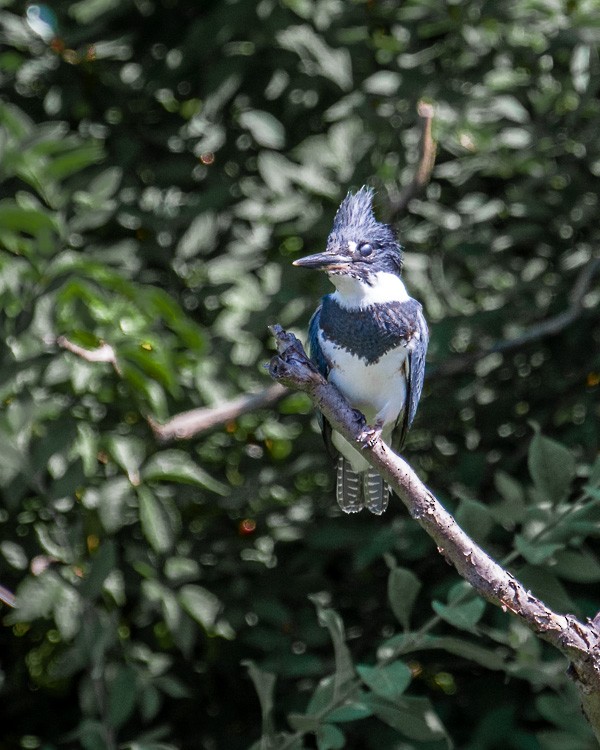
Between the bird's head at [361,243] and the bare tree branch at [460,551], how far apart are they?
425 millimetres

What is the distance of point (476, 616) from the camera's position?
7.45ft

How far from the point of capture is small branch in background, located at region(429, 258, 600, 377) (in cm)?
306

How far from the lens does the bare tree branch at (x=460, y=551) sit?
6.00ft

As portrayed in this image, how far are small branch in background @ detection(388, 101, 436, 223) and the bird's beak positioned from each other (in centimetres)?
56

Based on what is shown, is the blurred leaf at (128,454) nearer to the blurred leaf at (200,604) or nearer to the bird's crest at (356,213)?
the blurred leaf at (200,604)

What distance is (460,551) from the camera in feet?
6.27

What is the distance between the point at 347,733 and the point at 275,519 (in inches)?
21.8

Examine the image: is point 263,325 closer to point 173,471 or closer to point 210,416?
point 210,416

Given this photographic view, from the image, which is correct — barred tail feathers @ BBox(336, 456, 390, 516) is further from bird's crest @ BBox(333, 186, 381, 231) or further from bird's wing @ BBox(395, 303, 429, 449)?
bird's crest @ BBox(333, 186, 381, 231)

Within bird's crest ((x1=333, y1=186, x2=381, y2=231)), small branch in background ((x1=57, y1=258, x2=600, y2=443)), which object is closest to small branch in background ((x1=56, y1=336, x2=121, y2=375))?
small branch in background ((x1=57, y1=258, x2=600, y2=443))

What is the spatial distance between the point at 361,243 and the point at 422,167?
0.58 meters

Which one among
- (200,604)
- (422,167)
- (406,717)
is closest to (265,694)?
(406,717)

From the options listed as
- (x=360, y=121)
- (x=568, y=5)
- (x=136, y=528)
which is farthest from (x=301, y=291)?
(x=568, y=5)

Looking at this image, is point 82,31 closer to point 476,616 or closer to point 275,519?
point 275,519
